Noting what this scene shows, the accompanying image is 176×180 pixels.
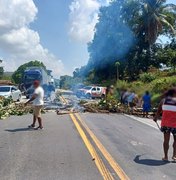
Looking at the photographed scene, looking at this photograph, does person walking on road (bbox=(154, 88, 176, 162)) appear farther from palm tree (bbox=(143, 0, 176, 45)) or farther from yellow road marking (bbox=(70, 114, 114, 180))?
palm tree (bbox=(143, 0, 176, 45))

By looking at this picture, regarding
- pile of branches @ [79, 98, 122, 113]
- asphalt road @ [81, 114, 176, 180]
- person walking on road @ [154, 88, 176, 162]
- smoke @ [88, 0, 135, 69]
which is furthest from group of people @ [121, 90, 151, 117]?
smoke @ [88, 0, 135, 69]

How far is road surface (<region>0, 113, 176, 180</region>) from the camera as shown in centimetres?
816

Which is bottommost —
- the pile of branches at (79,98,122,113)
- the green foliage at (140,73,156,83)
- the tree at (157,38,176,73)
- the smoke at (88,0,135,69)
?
the pile of branches at (79,98,122,113)

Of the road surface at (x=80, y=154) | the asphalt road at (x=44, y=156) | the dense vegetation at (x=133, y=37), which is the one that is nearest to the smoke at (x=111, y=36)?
the dense vegetation at (x=133, y=37)

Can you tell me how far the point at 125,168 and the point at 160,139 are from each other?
540 centimetres

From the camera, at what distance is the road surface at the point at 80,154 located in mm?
8156

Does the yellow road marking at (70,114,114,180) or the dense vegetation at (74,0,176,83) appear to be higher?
the dense vegetation at (74,0,176,83)

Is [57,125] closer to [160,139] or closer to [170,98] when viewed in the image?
[160,139]

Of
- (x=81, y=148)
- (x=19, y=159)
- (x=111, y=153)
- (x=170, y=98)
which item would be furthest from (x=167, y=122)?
(x=19, y=159)

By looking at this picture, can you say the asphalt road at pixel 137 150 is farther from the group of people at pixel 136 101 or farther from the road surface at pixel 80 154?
the group of people at pixel 136 101

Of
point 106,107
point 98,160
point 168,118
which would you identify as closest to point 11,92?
point 106,107

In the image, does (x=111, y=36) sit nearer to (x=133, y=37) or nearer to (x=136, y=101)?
(x=133, y=37)

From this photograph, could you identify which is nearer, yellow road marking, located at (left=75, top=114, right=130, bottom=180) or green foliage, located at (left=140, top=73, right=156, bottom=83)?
yellow road marking, located at (left=75, top=114, right=130, bottom=180)

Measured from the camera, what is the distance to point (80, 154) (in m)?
10.2
